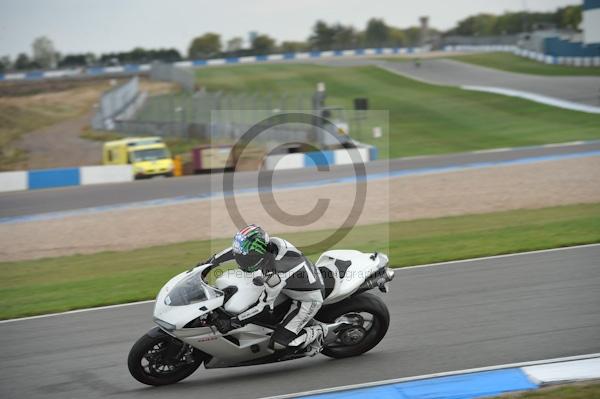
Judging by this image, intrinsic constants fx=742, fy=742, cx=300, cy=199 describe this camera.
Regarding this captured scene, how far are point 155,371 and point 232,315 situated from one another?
3.39ft

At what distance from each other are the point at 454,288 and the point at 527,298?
1204 mm

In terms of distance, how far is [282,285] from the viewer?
794cm

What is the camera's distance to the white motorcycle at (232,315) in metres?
7.74

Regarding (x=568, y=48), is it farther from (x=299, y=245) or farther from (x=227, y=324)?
(x=227, y=324)

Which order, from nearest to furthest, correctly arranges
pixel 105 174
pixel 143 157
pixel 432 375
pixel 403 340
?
1. pixel 432 375
2. pixel 403 340
3. pixel 105 174
4. pixel 143 157

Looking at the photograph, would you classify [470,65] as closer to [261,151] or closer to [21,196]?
[261,151]

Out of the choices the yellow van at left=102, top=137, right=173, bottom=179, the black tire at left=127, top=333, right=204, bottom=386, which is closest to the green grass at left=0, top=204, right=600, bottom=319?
the black tire at left=127, top=333, right=204, bottom=386

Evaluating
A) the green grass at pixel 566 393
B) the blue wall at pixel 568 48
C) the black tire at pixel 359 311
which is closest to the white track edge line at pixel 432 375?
the green grass at pixel 566 393

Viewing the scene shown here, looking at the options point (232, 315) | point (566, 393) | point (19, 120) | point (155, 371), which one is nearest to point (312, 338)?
point (232, 315)

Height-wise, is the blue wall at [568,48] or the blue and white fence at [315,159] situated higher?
the blue wall at [568,48]

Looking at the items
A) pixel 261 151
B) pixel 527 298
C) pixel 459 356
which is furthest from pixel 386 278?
pixel 261 151

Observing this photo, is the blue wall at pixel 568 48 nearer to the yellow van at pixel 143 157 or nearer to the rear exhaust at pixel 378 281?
the yellow van at pixel 143 157

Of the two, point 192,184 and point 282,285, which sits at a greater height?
point 282,285

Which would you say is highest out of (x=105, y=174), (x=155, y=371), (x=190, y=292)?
(x=190, y=292)
